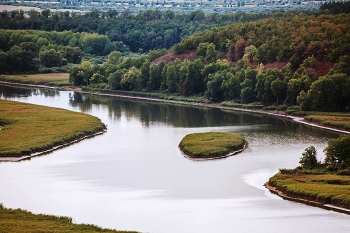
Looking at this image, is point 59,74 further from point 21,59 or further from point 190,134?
point 190,134

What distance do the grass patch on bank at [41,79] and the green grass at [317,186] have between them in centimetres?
6394

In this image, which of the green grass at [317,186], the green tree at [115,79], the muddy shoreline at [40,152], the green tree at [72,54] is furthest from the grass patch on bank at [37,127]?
the green tree at [72,54]

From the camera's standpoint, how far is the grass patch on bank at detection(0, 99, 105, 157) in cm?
6225

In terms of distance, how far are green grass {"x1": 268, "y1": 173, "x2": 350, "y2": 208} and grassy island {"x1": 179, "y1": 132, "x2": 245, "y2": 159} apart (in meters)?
9.09

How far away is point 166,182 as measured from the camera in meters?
51.8

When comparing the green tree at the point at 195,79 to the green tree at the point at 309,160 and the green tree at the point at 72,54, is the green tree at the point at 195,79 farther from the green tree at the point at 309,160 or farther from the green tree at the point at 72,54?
the green tree at the point at 309,160

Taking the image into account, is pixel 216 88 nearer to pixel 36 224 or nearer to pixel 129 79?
pixel 129 79

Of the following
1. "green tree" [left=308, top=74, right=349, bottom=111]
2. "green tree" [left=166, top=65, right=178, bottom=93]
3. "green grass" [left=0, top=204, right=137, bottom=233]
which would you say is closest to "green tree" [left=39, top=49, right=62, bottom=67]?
"green tree" [left=166, top=65, right=178, bottom=93]

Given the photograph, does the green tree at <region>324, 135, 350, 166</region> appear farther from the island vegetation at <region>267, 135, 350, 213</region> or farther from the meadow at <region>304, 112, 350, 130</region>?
the meadow at <region>304, 112, 350, 130</region>

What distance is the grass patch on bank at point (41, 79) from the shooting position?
112 metres

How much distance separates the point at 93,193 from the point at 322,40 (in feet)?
171

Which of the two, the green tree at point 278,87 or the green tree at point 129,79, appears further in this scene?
the green tree at point 129,79

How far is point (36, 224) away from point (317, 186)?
17702mm

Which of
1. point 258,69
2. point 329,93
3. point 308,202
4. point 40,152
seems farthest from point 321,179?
point 258,69
